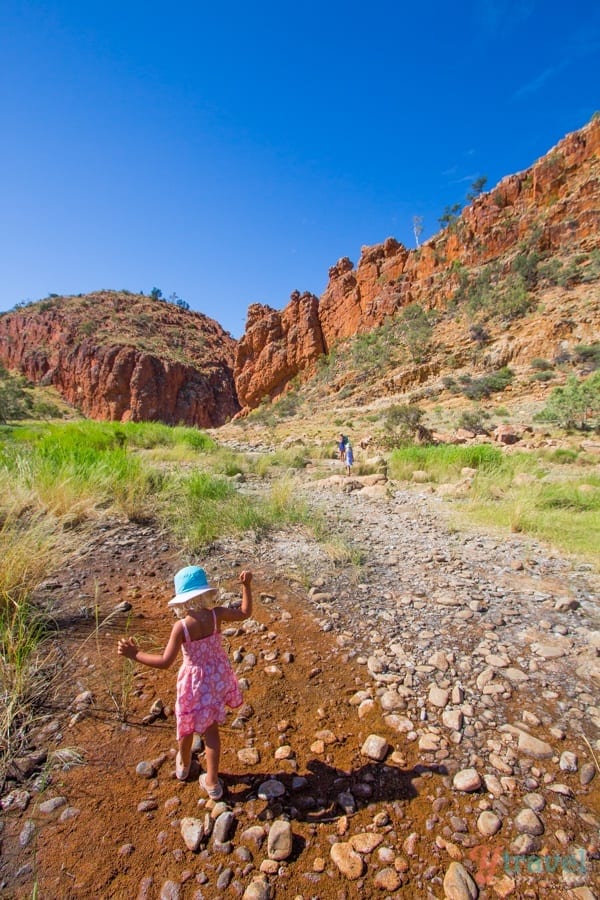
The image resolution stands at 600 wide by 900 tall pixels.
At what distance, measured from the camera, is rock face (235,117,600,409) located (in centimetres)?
2727

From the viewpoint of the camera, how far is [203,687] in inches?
66.4

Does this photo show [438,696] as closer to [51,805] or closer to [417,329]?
[51,805]

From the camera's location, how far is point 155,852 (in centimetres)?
132

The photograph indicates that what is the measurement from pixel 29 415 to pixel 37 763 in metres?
48.6

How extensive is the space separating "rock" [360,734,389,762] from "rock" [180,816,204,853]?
0.72m

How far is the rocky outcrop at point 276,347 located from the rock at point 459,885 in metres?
47.9

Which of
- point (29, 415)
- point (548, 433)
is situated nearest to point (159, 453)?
point (548, 433)

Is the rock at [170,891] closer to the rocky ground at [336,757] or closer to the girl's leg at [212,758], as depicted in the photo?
the rocky ground at [336,757]

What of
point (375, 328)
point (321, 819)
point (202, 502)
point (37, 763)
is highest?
point (375, 328)

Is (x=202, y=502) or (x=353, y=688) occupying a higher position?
(x=202, y=502)

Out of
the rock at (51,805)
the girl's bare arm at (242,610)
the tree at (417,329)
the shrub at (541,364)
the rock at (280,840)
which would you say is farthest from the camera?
the tree at (417,329)

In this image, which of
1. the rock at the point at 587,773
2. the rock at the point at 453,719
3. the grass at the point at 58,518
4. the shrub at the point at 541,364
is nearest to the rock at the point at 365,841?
the rock at the point at 453,719

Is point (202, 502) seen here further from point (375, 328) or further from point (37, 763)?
point (375, 328)

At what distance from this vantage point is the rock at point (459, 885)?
3.91 ft
